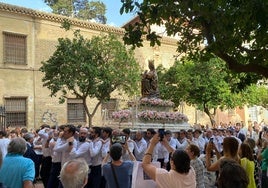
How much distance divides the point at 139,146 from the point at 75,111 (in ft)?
59.9

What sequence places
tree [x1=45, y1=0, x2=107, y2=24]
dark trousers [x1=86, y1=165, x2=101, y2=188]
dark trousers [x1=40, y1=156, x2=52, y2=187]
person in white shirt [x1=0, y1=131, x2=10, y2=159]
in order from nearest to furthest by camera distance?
dark trousers [x1=86, y1=165, x2=101, y2=188] < person in white shirt [x1=0, y1=131, x2=10, y2=159] < dark trousers [x1=40, y1=156, x2=52, y2=187] < tree [x1=45, y1=0, x2=107, y2=24]

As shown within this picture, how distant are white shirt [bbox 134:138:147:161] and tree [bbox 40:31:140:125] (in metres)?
10.1

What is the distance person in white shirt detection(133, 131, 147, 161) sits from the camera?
1102cm

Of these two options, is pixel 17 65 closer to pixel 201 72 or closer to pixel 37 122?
pixel 37 122

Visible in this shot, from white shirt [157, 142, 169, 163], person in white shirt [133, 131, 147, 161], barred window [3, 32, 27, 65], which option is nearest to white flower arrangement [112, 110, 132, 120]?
white shirt [157, 142, 169, 163]

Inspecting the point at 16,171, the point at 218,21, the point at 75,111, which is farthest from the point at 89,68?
the point at 16,171

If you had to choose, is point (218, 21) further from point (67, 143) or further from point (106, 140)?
point (67, 143)

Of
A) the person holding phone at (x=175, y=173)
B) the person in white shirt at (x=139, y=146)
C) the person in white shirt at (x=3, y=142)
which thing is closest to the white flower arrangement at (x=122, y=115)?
the person in white shirt at (x=139, y=146)

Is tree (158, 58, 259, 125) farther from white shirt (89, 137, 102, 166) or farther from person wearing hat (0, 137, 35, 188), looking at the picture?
person wearing hat (0, 137, 35, 188)

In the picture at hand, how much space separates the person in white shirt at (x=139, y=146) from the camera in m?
11.0

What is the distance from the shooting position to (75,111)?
29.0 meters

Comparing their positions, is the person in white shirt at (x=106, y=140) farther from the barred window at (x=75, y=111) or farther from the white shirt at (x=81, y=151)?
the barred window at (x=75, y=111)

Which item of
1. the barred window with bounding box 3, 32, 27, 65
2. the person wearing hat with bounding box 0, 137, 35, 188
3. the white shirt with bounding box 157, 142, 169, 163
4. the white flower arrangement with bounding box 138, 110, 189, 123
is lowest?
the white shirt with bounding box 157, 142, 169, 163

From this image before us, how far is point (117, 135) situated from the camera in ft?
30.3
